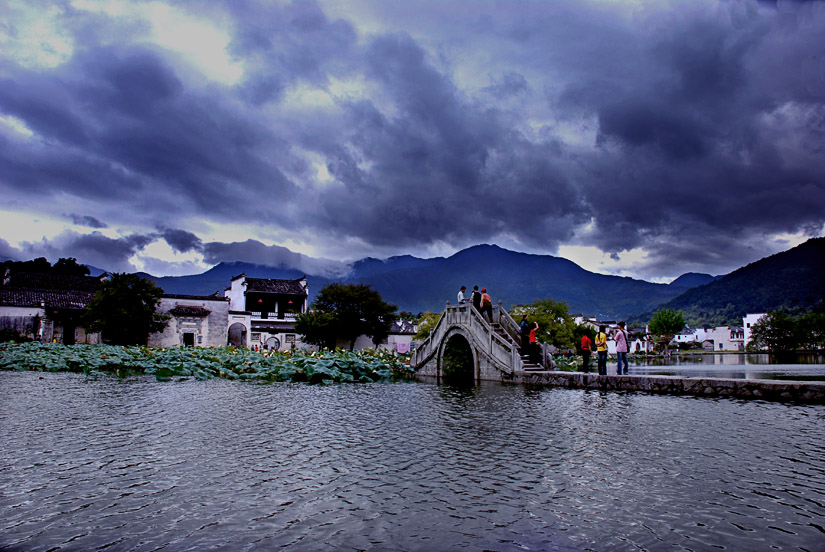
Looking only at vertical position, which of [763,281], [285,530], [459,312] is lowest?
[285,530]

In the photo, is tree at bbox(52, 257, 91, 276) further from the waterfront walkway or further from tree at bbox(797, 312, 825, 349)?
tree at bbox(797, 312, 825, 349)

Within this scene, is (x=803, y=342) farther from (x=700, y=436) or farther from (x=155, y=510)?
(x=155, y=510)

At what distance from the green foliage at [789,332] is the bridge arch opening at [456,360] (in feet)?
200

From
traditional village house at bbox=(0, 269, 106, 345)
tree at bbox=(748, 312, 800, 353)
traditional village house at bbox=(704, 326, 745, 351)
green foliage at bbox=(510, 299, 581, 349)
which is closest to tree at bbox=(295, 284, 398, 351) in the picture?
green foliage at bbox=(510, 299, 581, 349)

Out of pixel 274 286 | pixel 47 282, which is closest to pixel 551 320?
pixel 274 286

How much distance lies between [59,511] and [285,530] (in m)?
2.81

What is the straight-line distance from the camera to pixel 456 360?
30031 mm

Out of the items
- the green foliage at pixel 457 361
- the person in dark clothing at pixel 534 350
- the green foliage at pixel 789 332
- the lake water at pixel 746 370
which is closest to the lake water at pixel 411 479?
the person in dark clothing at pixel 534 350

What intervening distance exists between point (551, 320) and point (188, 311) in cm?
3742

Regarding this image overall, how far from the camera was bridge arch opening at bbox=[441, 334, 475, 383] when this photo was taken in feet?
96.1

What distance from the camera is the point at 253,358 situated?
102 ft

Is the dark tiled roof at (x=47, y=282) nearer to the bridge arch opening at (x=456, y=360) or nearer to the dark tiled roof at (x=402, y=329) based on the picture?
the dark tiled roof at (x=402, y=329)

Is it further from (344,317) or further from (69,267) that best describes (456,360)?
(69,267)

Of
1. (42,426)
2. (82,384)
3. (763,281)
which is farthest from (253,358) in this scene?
(763,281)
